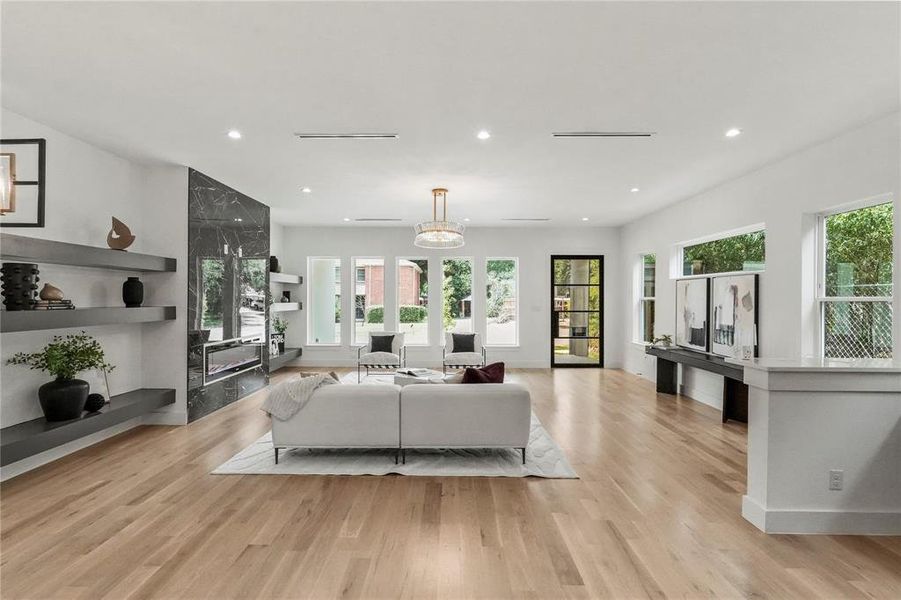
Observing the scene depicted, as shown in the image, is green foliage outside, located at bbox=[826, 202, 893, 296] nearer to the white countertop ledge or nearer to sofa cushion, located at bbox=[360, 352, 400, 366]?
the white countertop ledge

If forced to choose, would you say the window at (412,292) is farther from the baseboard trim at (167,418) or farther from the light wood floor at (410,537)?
the light wood floor at (410,537)

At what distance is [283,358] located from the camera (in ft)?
27.2

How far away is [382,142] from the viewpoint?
4.18 meters

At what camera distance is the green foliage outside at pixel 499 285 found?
9383 millimetres

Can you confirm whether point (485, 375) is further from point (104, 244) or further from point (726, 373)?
point (104, 244)

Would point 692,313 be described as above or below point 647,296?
below

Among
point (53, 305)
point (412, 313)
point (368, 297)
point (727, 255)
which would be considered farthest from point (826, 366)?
point (368, 297)

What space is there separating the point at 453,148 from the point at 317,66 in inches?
68.5

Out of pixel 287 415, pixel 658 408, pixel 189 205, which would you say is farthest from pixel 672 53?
pixel 189 205

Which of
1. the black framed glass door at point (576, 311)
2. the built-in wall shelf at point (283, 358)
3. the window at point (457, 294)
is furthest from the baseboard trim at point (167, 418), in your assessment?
the black framed glass door at point (576, 311)

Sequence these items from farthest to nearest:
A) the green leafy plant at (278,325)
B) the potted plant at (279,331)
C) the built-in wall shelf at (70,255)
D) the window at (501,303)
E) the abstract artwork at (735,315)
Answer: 1. the window at (501,303)
2. the green leafy plant at (278,325)
3. the potted plant at (279,331)
4. the abstract artwork at (735,315)
5. the built-in wall shelf at (70,255)

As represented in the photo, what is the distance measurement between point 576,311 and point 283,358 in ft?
18.9

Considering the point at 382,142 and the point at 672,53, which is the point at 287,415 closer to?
the point at 382,142

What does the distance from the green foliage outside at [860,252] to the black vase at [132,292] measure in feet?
22.4
